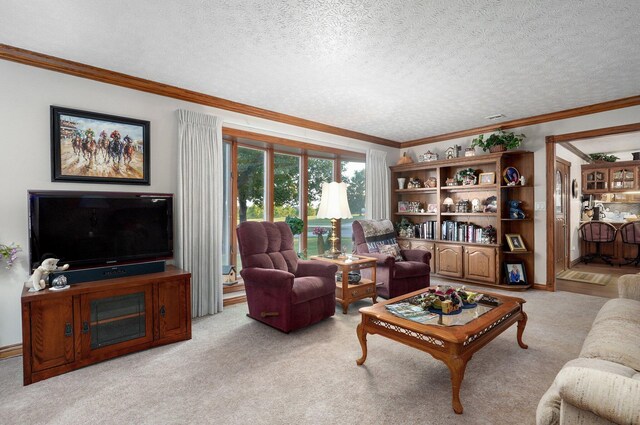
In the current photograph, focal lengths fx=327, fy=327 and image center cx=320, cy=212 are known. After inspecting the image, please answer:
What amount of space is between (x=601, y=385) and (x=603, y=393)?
26mm

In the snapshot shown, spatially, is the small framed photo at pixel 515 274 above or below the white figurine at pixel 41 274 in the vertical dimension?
below

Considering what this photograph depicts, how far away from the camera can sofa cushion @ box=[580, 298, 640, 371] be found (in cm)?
166

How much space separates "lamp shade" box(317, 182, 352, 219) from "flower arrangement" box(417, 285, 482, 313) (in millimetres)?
1677

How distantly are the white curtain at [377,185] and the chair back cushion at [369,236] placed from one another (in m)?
1.07

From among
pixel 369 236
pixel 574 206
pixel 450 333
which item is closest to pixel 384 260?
pixel 369 236

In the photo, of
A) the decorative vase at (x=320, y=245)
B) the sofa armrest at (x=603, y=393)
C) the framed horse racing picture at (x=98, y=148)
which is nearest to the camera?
the sofa armrest at (x=603, y=393)

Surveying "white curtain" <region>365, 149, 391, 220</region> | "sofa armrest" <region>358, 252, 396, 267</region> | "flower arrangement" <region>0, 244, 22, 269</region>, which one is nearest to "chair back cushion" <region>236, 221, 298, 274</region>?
"sofa armrest" <region>358, 252, 396, 267</region>

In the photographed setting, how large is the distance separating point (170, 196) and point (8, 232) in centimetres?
132

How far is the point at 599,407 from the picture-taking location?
3.85 feet

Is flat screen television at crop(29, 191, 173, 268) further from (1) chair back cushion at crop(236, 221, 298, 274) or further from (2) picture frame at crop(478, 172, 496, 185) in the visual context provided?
(2) picture frame at crop(478, 172, 496, 185)

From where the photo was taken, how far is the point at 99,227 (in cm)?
303

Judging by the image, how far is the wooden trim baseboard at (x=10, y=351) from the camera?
281cm

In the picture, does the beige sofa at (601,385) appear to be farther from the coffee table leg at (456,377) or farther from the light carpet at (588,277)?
the light carpet at (588,277)

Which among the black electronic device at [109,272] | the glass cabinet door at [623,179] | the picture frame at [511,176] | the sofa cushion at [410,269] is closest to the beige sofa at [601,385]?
the sofa cushion at [410,269]
